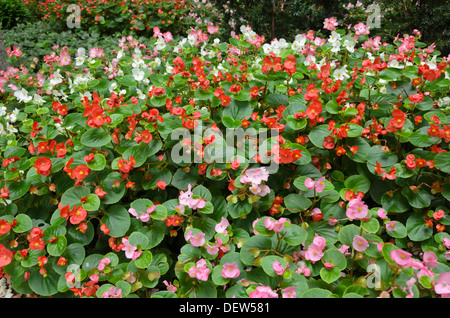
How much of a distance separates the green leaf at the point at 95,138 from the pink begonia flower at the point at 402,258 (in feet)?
4.11

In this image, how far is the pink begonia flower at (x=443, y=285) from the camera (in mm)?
953

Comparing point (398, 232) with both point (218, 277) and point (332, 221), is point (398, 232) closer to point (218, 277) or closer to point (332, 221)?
point (332, 221)

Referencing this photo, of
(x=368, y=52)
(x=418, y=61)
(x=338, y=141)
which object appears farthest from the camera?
(x=368, y=52)

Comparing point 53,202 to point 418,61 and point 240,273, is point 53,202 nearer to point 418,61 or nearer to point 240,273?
point 240,273

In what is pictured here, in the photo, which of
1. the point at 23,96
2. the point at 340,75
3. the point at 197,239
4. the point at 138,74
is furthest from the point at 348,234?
the point at 23,96

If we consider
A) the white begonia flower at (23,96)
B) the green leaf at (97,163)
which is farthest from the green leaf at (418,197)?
the white begonia flower at (23,96)

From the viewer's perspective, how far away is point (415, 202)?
4.49 feet

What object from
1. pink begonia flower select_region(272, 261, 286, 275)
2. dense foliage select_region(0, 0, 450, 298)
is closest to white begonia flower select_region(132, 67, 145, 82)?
dense foliage select_region(0, 0, 450, 298)

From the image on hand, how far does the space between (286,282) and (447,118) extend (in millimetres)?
1200

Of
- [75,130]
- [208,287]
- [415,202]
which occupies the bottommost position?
[208,287]


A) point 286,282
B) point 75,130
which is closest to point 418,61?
point 286,282

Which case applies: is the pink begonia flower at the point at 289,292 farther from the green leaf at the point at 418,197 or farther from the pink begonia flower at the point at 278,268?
the green leaf at the point at 418,197

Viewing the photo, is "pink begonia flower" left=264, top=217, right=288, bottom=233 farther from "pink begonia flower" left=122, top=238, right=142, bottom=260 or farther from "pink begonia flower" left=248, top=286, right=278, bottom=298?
"pink begonia flower" left=122, top=238, right=142, bottom=260

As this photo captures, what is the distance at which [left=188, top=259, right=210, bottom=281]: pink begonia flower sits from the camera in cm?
113
